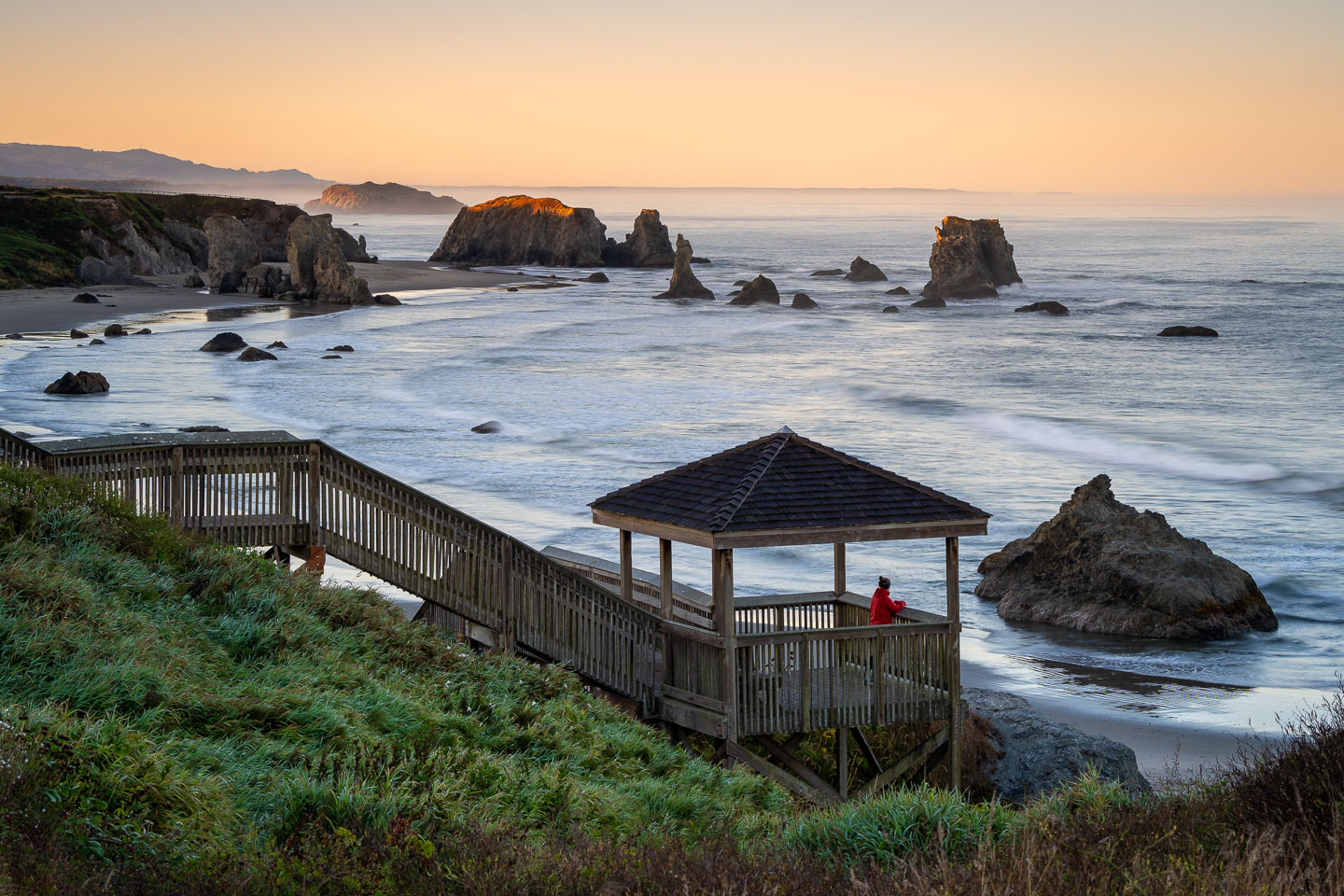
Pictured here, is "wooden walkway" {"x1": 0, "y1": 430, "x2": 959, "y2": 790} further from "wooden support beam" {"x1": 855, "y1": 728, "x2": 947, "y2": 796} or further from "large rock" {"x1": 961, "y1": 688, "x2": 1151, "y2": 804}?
"large rock" {"x1": 961, "y1": 688, "x2": 1151, "y2": 804}

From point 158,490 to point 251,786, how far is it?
254 inches

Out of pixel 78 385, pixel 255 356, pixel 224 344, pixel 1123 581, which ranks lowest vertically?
pixel 1123 581

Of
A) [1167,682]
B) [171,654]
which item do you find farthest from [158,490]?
[1167,682]

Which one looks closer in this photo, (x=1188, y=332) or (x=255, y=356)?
(x=255, y=356)

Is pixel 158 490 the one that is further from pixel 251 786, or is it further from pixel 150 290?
pixel 150 290

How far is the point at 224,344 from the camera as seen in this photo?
58.0 meters

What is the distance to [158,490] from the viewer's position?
43.9 ft

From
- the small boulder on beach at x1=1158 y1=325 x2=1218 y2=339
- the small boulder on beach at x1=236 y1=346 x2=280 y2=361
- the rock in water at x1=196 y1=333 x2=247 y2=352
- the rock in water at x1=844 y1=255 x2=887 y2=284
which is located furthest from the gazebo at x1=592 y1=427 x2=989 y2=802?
the rock in water at x1=844 y1=255 x2=887 y2=284

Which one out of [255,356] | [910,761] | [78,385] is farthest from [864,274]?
[910,761]

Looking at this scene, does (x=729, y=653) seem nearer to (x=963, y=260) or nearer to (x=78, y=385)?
(x=78, y=385)

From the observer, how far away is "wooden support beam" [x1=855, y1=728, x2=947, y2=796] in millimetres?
13047

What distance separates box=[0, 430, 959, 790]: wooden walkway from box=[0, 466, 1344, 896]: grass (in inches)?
25.1

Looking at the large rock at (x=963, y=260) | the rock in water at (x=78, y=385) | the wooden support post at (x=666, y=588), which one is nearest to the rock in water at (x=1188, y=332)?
the large rock at (x=963, y=260)

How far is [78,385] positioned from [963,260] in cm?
7824
